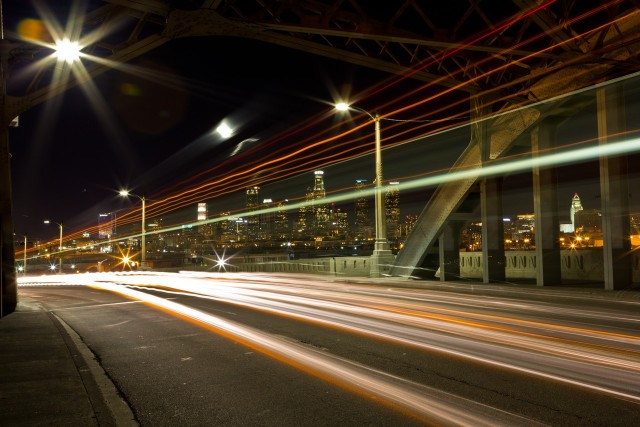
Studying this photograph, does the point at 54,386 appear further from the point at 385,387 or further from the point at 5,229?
the point at 5,229

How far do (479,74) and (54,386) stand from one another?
18.7m

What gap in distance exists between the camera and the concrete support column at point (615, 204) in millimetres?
17500

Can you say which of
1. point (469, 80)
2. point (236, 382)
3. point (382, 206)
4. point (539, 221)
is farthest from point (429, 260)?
point (236, 382)

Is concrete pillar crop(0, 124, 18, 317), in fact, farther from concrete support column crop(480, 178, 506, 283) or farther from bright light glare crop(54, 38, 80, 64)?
concrete support column crop(480, 178, 506, 283)

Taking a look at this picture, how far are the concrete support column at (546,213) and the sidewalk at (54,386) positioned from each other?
17.6 metres

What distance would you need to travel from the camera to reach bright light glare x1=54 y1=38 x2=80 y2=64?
1316 centimetres

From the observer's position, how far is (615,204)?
57.4ft

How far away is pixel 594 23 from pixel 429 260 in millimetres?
13749

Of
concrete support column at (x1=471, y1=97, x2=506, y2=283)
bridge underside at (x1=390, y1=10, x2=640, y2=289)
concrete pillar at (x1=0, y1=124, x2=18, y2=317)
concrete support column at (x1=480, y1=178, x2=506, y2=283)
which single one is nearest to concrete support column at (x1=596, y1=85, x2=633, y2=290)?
bridge underside at (x1=390, y1=10, x2=640, y2=289)

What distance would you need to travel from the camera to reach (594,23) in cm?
1650

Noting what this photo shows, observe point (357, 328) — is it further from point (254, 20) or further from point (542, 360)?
point (254, 20)

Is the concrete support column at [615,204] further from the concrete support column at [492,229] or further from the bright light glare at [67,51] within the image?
the bright light glare at [67,51]

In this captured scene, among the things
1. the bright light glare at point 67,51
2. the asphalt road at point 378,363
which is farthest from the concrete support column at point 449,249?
the bright light glare at point 67,51

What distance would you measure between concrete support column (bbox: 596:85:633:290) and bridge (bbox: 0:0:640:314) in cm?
4
